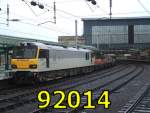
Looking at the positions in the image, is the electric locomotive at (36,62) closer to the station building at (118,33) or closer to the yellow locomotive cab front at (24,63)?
the yellow locomotive cab front at (24,63)

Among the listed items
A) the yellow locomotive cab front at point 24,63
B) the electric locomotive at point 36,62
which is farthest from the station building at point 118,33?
the yellow locomotive cab front at point 24,63

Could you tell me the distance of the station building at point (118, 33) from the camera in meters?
128

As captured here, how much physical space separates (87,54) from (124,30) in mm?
86918

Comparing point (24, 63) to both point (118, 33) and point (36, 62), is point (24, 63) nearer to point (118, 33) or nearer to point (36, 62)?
point (36, 62)

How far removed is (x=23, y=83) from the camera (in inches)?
1053

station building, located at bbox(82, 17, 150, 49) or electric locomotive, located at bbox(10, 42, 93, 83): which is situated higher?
station building, located at bbox(82, 17, 150, 49)

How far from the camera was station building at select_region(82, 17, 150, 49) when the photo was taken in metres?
128

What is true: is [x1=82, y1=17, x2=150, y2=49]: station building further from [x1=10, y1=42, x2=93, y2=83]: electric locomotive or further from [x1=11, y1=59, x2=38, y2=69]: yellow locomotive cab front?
[x1=11, y1=59, x2=38, y2=69]: yellow locomotive cab front

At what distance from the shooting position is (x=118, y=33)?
13000 cm

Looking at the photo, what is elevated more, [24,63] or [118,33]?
[118,33]

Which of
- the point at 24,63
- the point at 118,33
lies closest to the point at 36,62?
the point at 24,63

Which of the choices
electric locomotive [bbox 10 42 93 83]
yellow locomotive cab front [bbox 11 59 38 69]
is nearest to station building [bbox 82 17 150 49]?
electric locomotive [bbox 10 42 93 83]

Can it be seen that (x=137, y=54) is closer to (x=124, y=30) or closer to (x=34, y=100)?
(x=124, y=30)

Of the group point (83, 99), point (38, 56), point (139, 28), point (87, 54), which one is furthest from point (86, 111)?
point (139, 28)
